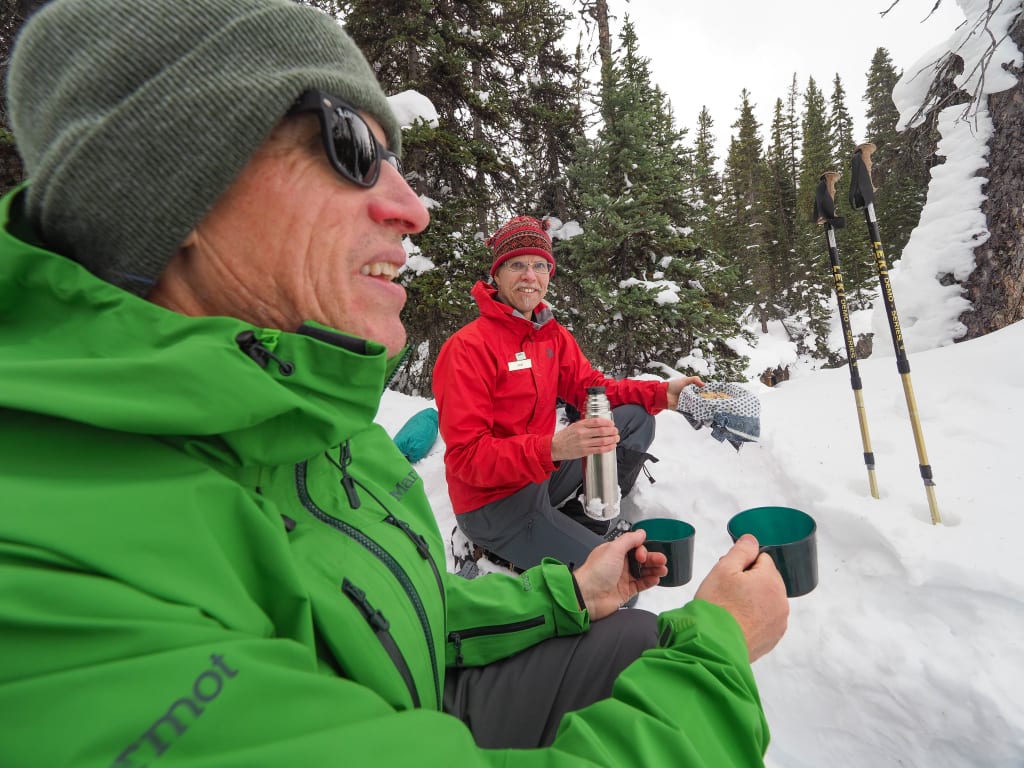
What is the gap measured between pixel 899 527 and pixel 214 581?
3.73m

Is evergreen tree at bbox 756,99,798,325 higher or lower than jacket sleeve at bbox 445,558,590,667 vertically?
higher

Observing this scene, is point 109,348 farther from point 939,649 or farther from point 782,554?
point 939,649

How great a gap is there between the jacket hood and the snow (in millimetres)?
1168

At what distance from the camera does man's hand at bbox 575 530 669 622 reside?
1.84 metres

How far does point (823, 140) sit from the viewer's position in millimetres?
30312

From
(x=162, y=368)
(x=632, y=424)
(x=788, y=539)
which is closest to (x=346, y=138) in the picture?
(x=162, y=368)

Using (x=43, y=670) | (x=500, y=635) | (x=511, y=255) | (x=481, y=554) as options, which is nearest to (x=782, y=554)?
(x=500, y=635)

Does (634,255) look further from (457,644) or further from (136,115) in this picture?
(136,115)

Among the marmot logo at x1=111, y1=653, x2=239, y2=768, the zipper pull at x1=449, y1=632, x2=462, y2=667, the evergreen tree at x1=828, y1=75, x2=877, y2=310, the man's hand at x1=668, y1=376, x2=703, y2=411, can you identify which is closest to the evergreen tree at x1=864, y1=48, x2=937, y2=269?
the evergreen tree at x1=828, y1=75, x2=877, y2=310

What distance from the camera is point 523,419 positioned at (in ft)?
11.7

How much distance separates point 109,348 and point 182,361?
0.17 meters

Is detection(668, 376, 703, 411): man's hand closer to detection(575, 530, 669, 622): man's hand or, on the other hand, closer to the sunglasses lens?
detection(575, 530, 669, 622): man's hand

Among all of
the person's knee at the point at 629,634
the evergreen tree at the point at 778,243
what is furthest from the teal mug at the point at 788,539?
the evergreen tree at the point at 778,243

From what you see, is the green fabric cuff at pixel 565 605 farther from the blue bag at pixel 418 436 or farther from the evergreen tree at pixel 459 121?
the evergreen tree at pixel 459 121
